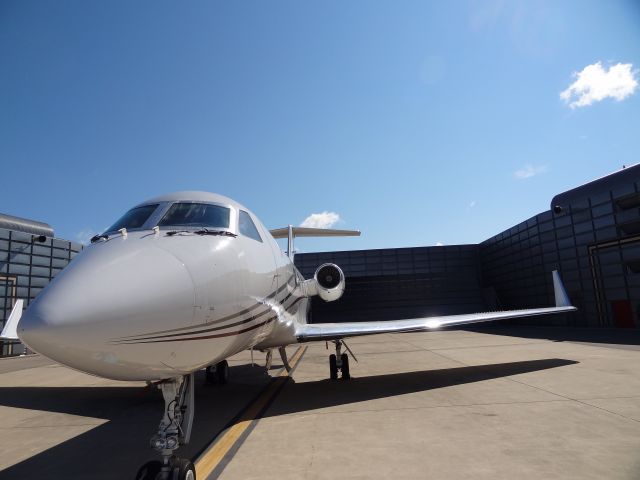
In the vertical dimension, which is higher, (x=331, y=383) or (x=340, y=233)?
(x=340, y=233)

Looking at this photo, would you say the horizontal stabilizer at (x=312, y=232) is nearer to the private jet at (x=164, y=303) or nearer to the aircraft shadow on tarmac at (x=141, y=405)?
the aircraft shadow on tarmac at (x=141, y=405)

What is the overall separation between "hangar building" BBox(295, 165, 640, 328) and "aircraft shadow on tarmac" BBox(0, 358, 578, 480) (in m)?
13.5

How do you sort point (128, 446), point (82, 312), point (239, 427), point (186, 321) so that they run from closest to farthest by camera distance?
point (82, 312) < point (186, 321) < point (128, 446) < point (239, 427)

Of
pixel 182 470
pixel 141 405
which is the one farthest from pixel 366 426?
pixel 141 405

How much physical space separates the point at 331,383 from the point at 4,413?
5.89m

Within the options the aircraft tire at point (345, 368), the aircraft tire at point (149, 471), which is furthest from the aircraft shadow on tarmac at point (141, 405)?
the aircraft tire at point (149, 471)

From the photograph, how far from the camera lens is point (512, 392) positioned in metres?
6.63

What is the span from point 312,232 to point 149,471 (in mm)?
12716

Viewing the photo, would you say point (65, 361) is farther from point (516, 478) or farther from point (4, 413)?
point (4, 413)

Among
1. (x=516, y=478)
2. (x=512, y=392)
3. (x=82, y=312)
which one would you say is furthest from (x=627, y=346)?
(x=82, y=312)

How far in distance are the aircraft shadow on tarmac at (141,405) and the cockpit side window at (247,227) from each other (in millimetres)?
2478

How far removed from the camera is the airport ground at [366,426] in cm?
367

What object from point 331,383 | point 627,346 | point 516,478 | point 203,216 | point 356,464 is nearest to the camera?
point 516,478

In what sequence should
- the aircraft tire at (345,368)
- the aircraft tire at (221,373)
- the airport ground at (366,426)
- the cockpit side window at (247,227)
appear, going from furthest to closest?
the aircraft tire at (221,373), the aircraft tire at (345,368), the cockpit side window at (247,227), the airport ground at (366,426)
